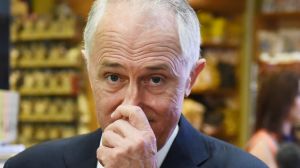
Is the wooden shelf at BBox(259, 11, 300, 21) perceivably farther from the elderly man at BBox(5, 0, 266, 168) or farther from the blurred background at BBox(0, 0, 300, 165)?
the elderly man at BBox(5, 0, 266, 168)

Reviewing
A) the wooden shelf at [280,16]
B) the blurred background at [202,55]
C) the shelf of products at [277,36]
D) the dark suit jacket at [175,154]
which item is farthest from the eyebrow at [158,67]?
the wooden shelf at [280,16]

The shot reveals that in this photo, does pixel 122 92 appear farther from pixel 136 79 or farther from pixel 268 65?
pixel 268 65

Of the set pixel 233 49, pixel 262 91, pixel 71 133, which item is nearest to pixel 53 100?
pixel 71 133

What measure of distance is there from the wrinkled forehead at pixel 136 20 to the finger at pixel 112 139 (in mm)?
213

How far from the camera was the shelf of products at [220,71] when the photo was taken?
19.2 ft

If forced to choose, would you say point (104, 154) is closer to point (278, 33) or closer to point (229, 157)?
point (229, 157)

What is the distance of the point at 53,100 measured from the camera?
18.3 ft

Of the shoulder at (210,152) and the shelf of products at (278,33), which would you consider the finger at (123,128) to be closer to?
the shoulder at (210,152)

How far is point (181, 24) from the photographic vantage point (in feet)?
4.32

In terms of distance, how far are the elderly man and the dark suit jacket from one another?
12 centimetres

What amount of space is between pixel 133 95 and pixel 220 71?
4.73 m

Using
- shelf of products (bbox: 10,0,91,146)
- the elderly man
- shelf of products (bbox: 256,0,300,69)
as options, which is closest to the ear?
the elderly man

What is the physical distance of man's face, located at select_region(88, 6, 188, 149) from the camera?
127 cm

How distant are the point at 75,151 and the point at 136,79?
1.34 feet
